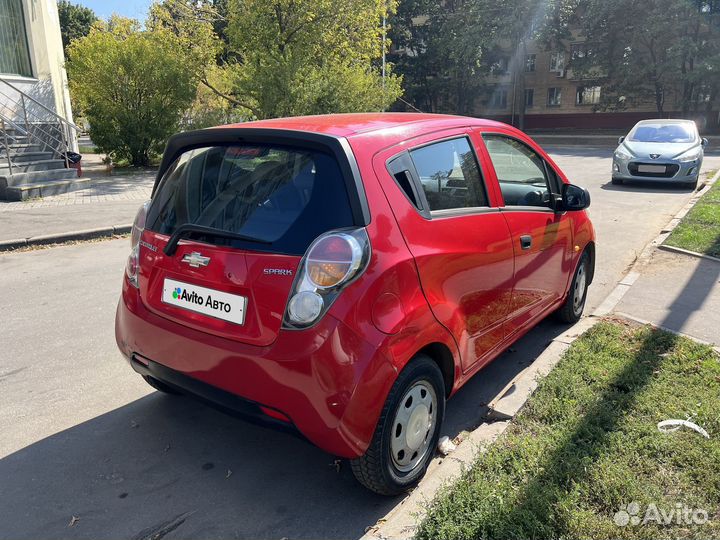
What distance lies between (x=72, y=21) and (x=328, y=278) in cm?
5416

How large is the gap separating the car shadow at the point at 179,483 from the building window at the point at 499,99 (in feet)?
157

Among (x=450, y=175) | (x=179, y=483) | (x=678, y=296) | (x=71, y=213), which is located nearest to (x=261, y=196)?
(x=450, y=175)

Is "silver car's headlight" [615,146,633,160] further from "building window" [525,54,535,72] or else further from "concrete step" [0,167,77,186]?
"building window" [525,54,535,72]

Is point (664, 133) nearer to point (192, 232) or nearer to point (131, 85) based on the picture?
point (192, 232)

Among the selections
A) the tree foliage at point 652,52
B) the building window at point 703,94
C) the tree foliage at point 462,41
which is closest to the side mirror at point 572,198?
the tree foliage at point 652,52

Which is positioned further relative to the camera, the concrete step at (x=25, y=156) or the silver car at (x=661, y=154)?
the concrete step at (x=25, y=156)

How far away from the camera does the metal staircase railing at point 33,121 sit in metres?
14.0

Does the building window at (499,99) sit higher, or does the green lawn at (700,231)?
the building window at (499,99)

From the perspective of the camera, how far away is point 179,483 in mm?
2842

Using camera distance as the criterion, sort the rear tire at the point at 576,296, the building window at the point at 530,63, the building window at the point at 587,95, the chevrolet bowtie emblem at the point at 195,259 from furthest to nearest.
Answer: the building window at the point at 530,63
the building window at the point at 587,95
the rear tire at the point at 576,296
the chevrolet bowtie emblem at the point at 195,259

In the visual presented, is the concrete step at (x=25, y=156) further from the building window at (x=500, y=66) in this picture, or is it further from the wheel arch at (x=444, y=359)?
the building window at (x=500, y=66)

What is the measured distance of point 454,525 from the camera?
2.42 metres

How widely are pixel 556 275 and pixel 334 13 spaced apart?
1665 cm

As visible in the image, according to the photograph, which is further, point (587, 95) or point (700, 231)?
Answer: point (587, 95)
